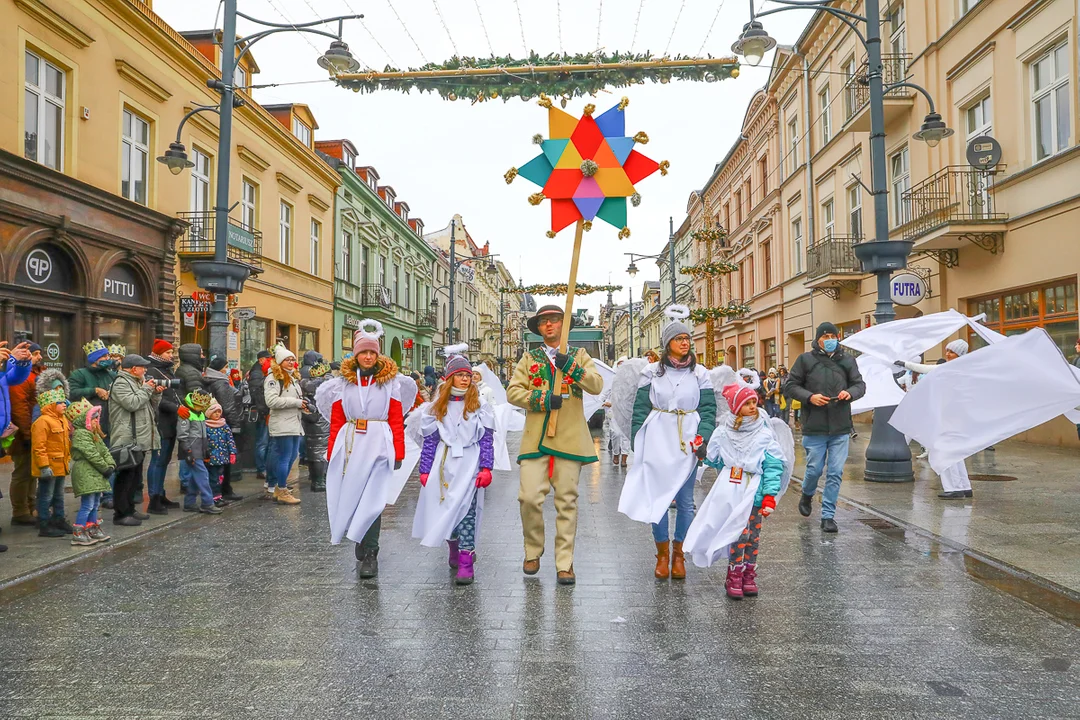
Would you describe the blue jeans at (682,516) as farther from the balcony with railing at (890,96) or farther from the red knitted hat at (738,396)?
the balcony with railing at (890,96)

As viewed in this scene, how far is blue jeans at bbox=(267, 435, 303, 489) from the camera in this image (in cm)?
926

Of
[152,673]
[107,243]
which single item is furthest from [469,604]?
[107,243]

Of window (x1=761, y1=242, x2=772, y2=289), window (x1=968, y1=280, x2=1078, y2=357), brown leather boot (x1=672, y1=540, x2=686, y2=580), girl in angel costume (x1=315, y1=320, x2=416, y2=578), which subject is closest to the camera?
brown leather boot (x1=672, y1=540, x2=686, y2=580)

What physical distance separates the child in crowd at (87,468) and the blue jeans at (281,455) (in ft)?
8.09

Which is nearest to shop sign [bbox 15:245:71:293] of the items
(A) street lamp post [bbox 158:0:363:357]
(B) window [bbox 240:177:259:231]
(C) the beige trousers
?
(A) street lamp post [bbox 158:0:363:357]

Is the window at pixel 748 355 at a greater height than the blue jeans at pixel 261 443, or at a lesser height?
greater

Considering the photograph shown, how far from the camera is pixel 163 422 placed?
8641 mm

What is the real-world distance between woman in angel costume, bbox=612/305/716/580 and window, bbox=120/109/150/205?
14.2 meters

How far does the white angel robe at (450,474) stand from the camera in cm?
562

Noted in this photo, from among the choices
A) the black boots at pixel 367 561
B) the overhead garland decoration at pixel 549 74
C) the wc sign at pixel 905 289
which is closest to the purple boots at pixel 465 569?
the black boots at pixel 367 561

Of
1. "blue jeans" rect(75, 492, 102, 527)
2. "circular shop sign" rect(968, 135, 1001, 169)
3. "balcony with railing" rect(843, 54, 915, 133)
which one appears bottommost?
"blue jeans" rect(75, 492, 102, 527)

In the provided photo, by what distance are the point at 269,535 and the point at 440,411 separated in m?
2.59

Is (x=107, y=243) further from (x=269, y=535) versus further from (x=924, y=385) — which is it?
(x=924, y=385)

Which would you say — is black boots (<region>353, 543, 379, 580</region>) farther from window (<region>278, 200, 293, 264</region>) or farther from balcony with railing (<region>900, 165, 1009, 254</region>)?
window (<region>278, 200, 293, 264</region>)
